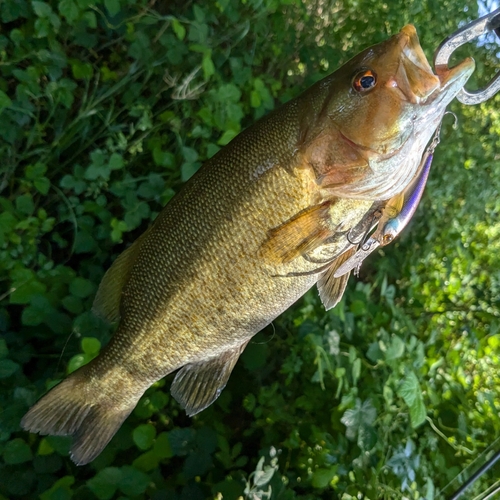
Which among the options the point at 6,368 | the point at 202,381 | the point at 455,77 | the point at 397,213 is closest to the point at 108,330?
the point at 6,368

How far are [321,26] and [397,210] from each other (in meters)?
2.10

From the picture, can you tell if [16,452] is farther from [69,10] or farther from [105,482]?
[69,10]

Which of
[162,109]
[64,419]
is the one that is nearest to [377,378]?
[64,419]

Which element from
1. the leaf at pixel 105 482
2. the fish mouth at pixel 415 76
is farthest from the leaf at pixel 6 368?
the fish mouth at pixel 415 76

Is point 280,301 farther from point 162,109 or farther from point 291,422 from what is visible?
point 162,109

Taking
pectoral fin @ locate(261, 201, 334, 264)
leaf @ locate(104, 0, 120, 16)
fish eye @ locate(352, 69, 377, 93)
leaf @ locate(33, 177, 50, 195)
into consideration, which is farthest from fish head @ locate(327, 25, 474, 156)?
leaf @ locate(33, 177, 50, 195)

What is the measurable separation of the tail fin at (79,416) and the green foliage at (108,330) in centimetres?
24

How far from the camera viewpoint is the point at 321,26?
2.58 m

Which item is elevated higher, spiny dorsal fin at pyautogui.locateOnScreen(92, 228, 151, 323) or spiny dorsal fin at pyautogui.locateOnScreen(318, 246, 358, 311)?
spiny dorsal fin at pyautogui.locateOnScreen(92, 228, 151, 323)

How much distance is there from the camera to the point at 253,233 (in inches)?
39.1

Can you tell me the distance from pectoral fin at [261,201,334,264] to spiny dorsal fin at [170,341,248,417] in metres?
0.37

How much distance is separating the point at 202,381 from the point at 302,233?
0.55 meters

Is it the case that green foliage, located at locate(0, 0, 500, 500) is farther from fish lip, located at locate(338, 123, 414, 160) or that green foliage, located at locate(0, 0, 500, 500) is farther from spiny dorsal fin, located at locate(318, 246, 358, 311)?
fish lip, located at locate(338, 123, 414, 160)

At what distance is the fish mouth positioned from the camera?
81 cm
